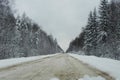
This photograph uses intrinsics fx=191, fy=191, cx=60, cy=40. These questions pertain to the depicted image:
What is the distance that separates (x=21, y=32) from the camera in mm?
54781

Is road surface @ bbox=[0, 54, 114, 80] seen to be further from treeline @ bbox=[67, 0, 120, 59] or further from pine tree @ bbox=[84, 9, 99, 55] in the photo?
pine tree @ bbox=[84, 9, 99, 55]

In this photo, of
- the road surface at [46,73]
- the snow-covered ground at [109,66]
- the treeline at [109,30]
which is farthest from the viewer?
the treeline at [109,30]

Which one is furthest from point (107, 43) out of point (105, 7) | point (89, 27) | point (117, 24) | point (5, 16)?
point (5, 16)

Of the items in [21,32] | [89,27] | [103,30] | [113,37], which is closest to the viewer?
[113,37]

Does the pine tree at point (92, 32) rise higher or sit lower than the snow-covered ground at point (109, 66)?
higher

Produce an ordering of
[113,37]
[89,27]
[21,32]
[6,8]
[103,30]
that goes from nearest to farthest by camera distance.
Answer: [6,8] < [113,37] < [103,30] < [89,27] < [21,32]

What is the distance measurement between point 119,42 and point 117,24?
13.4 feet

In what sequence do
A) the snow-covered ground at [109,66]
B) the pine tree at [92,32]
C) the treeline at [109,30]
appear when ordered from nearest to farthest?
1. the snow-covered ground at [109,66]
2. the treeline at [109,30]
3. the pine tree at [92,32]

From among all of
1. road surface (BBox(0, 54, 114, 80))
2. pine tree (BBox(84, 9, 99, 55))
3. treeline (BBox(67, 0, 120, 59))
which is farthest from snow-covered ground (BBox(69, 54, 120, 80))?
pine tree (BBox(84, 9, 99, 55))

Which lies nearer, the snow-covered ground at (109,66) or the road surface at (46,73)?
the road surface at (46,73)

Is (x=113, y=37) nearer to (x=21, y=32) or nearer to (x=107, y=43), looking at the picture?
(x=107, y=43)

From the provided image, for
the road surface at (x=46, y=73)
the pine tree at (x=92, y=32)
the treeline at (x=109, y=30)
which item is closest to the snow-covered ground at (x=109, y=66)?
the road surface at (x=46, y=73)

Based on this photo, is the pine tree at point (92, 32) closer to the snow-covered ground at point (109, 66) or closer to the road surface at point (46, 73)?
the snow-covered ground at point (109, 66)

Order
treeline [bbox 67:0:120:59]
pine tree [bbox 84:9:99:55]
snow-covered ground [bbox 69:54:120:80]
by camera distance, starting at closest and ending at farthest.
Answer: snow-covered ground [bbox 69:54:120:80], treeline [bbox 67:0:120:59], pine tree [bbox 84:9:99:55]
